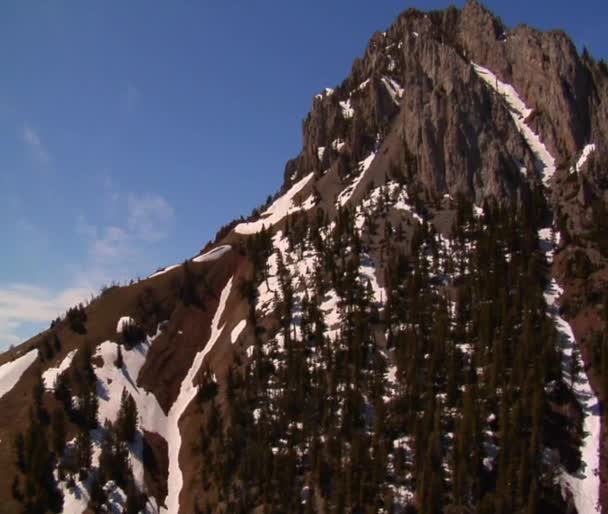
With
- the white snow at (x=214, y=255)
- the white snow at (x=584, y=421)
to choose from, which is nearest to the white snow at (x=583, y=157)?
the white snow at (x=584, y=421)

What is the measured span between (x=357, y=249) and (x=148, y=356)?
5311cm

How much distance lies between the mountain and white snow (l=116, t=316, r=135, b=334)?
194 cm

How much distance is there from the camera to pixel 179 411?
11931cm

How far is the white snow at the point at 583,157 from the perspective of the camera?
15825 centimetres

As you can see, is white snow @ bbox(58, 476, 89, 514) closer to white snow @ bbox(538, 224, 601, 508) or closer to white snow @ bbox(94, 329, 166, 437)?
white snow @ bbox(94, 329, 166, 437)

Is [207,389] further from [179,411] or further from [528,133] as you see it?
[528,133]

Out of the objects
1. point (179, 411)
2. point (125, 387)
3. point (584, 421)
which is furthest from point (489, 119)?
point (125, 387)

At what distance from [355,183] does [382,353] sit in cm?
8316

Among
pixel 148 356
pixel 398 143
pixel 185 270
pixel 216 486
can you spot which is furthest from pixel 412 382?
pixel 398 143

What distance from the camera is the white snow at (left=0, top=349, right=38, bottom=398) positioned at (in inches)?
4730

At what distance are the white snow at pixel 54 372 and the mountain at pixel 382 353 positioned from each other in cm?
55

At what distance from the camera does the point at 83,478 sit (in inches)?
3632

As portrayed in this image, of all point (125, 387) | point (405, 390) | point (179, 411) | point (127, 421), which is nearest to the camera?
point (405, 390)

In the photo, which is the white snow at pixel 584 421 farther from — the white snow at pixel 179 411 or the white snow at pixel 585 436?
the white snow at pixel 179 411
